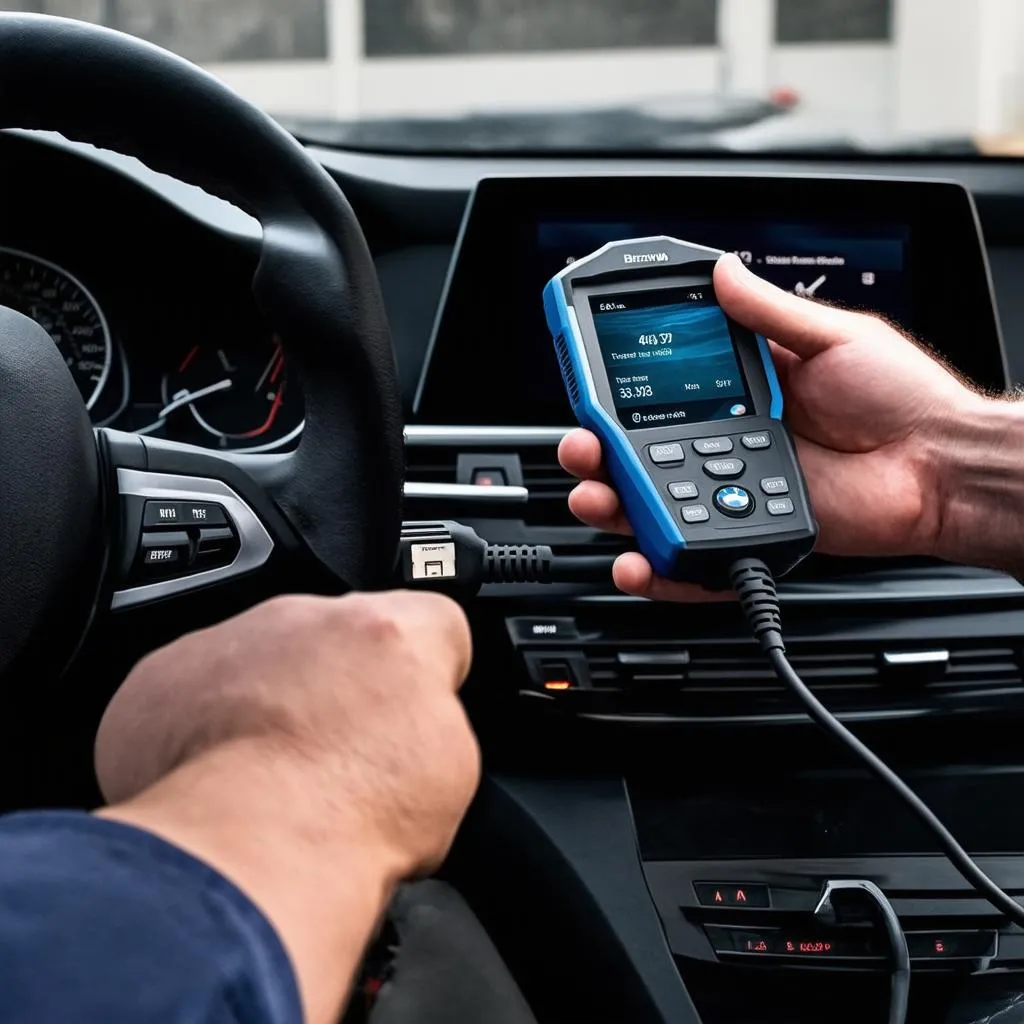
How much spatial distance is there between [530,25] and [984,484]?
2.20 meters

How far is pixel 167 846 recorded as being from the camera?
1.43ft

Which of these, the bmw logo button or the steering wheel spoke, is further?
the bmw logo button

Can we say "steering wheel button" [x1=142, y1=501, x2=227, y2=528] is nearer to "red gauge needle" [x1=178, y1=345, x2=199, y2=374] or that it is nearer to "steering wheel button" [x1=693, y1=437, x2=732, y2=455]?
"steering wheel button" [x1=693, y1=437, x2=732, y2=455]

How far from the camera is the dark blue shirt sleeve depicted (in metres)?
0.39

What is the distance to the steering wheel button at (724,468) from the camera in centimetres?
108

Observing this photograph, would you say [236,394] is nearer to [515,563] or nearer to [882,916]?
[515,563]

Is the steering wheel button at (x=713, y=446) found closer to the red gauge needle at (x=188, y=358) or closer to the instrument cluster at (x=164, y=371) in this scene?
the instrument cluster at (x=164, y=371)

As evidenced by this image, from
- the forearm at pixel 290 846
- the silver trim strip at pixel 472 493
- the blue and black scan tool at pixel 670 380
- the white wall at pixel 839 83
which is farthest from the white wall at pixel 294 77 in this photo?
the forearm at pixel 290 846

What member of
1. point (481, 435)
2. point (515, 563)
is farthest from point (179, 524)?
point (481, 435)

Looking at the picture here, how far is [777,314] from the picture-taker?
43.3 inches

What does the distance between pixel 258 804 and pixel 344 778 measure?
4 centimetres

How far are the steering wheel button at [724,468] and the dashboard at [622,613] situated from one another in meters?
0.17

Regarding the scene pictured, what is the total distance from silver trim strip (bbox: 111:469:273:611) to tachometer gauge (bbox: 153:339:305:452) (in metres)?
0.70

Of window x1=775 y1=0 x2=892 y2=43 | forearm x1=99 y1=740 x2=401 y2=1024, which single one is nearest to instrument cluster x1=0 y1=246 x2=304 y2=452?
forearm x1=99 y1=740 x2=401 y2=1024
